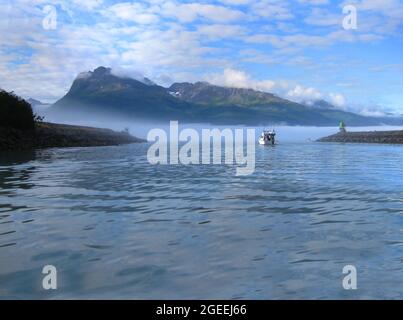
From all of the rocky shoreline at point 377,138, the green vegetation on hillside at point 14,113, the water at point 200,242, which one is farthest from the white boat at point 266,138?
the water at point 200,242

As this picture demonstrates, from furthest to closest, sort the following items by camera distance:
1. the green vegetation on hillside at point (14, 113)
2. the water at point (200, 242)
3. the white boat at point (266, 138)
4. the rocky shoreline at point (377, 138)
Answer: the rocky shoreline at point (377, 138) < the white boat at point (266, 138) < the green vegetation on hillside at point (14, 113) < the water at point (200, 242)

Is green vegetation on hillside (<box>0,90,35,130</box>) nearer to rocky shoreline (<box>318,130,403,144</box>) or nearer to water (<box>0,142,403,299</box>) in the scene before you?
water (<box>0,142,403,299</box>)

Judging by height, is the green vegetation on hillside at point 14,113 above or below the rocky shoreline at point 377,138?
above

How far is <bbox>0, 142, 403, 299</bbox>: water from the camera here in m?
12.7

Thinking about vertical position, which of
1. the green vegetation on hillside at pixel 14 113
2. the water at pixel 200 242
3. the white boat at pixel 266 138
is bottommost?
the water at pixel 200 242

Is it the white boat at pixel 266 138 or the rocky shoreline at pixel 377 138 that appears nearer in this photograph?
the white boat at pixel 266 138

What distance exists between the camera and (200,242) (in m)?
17.5

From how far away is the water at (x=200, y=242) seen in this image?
502 inches

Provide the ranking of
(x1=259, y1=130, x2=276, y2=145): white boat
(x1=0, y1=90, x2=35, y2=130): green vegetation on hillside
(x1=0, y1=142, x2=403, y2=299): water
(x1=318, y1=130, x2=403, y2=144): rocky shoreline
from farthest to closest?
1. (x1=318, y1=130, x2=403, y2=144): rocky shoreline
2. (x1=259, y1=130, x2=276, y2=145): white boat
3. (x1=0, y1=90, x2=35, y2=130): green vegetation on hillside
4. (x1=0, y1=142, x2=403, y2=299): water

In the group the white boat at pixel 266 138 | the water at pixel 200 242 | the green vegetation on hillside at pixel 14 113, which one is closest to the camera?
the water at pixel 200 242

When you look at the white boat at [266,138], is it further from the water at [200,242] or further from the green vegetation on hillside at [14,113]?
the water at [200,242]

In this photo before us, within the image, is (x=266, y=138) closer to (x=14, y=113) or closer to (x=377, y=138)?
(x=377, y=138)

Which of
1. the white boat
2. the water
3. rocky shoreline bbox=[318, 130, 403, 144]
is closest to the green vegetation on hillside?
the water
